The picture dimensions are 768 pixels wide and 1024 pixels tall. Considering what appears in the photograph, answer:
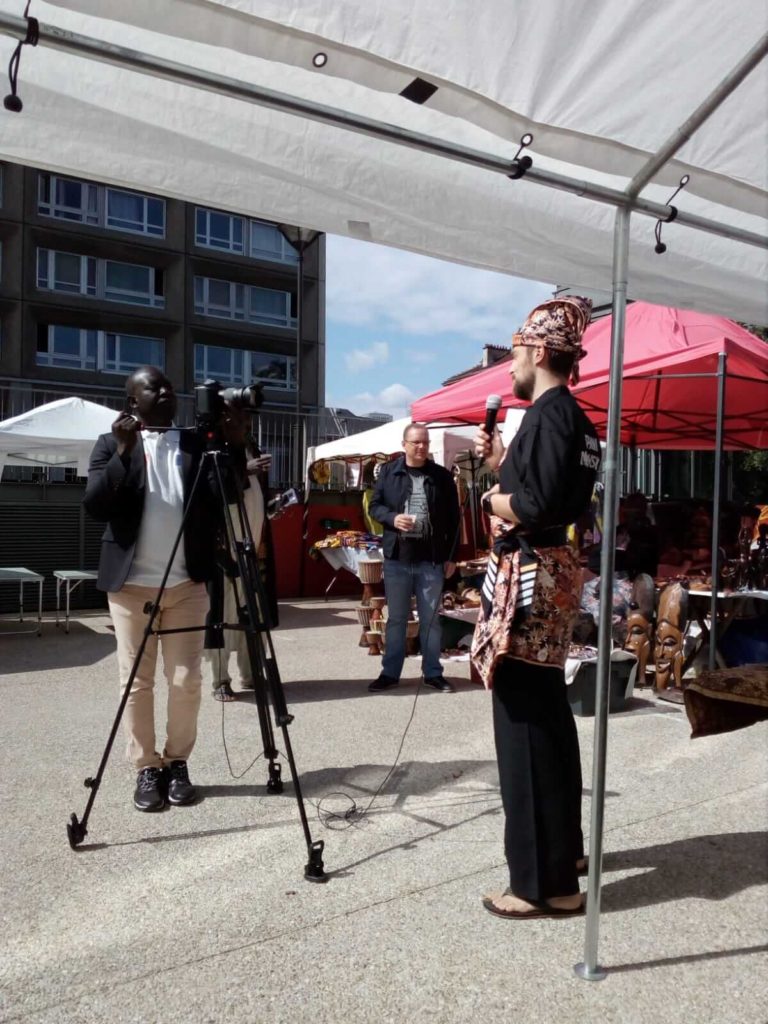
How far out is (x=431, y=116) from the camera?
9.25ft

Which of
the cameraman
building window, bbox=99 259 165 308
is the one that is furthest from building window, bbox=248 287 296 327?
the cameraman

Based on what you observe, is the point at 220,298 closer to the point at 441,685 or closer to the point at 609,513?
the point at 441,685

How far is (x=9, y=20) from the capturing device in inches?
79.1

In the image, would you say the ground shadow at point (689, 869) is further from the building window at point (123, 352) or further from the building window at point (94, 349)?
the building window at point (123, 352)

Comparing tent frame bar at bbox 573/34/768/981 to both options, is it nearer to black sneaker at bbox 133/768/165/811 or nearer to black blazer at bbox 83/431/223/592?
black blazer at bbox 83/431/223/592

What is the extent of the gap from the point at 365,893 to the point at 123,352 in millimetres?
32628

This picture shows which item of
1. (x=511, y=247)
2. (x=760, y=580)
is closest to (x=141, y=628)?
(x=511, y=247)

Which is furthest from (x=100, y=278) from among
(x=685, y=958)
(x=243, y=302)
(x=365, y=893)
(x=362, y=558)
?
(x=685, y=958)

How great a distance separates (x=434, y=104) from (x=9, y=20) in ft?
3.84

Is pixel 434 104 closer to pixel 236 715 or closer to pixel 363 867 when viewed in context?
pixel 363 867

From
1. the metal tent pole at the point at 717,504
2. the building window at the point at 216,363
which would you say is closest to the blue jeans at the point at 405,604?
the metal tent pole at the point at 717,504

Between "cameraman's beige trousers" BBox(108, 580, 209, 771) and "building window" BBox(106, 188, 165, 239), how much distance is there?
3199 cm

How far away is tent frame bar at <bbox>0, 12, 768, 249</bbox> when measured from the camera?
2072 millimetres

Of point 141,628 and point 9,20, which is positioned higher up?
point 9,20
